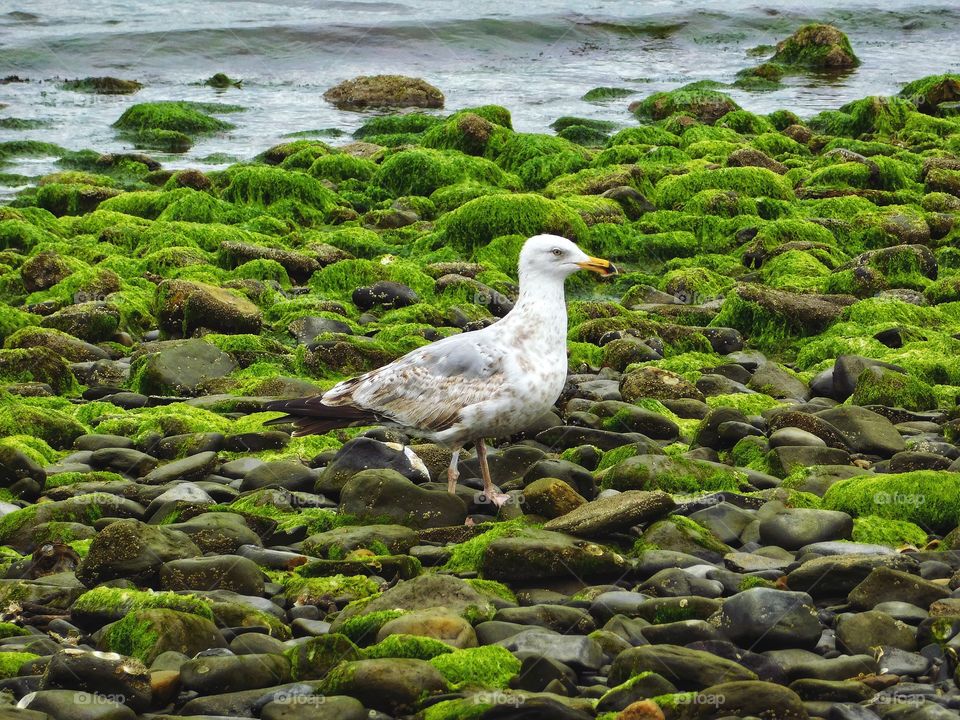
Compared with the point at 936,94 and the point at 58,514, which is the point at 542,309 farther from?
the point at 936,94

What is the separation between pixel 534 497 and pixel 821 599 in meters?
1.69

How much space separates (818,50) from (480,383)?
24685mm

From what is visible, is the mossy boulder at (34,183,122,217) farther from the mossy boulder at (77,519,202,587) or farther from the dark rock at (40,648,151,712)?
the dark rock at (40,648,151,712)

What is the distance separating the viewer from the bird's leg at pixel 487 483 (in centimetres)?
687

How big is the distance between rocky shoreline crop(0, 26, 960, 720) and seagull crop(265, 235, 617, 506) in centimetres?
26

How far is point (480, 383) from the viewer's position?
6.95 m

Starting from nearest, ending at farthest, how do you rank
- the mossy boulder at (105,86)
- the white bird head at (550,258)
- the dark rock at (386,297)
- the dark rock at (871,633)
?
1. the dark rock at (871,633)
2. the white bird head at (550,258)
3. the dark rock at (386,297)
4. the mossy boulder at (105,86)

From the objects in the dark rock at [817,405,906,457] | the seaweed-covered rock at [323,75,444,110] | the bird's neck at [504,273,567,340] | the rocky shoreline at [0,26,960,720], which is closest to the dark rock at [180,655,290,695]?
the rocky shoreline at [0,26,960,720]

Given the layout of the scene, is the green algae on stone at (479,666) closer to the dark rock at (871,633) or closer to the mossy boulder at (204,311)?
the dark rock at (871,633)

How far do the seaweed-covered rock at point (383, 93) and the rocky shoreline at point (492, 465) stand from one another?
8.76 metres

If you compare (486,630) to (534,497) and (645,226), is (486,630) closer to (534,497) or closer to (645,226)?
(534,497)

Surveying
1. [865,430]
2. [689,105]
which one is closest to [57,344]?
[865,430]

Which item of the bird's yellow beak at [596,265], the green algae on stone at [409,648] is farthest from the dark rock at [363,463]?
the green algae on stone at [409,648]

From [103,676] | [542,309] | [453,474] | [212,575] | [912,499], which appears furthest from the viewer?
[542,309]
